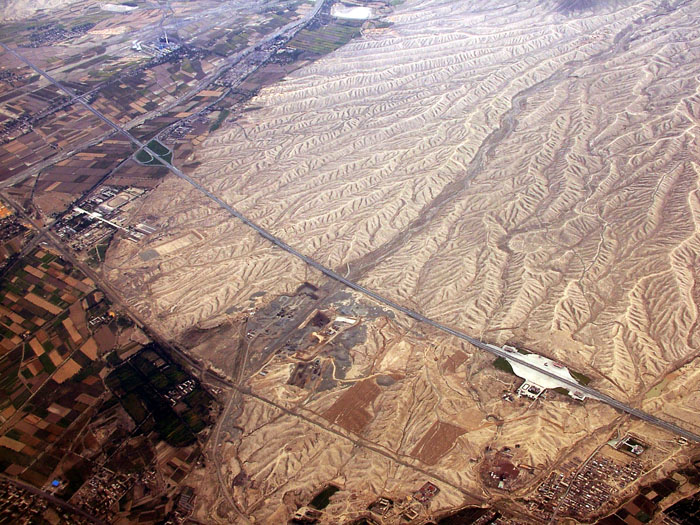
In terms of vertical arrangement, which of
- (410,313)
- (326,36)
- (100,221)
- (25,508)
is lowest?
(410,313)

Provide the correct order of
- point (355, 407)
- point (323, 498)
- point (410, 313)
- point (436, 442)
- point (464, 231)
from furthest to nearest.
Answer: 1. point (464, 231)
2. point (410, 313)
3. point (355, 407)
4. point (436, 442)
5. point (323, 498)

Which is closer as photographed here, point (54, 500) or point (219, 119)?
point (54, 500)

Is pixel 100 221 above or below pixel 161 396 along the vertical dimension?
above

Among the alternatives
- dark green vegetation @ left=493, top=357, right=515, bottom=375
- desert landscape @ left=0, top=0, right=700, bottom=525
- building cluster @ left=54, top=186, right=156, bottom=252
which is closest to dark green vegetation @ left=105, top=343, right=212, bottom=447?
desert landscape @ left=0, top=0, right=700, bottom=525

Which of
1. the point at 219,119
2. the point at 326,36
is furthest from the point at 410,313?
the point at 326,36

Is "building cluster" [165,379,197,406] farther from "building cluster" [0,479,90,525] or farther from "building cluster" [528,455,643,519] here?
"building cluster" [528,455,643,519]

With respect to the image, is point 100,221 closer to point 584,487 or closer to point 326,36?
point 584,487

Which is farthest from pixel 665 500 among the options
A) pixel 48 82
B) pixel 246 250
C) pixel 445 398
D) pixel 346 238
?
pixel 48 82

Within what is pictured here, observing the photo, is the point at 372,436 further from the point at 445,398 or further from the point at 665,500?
the point at 665,500
